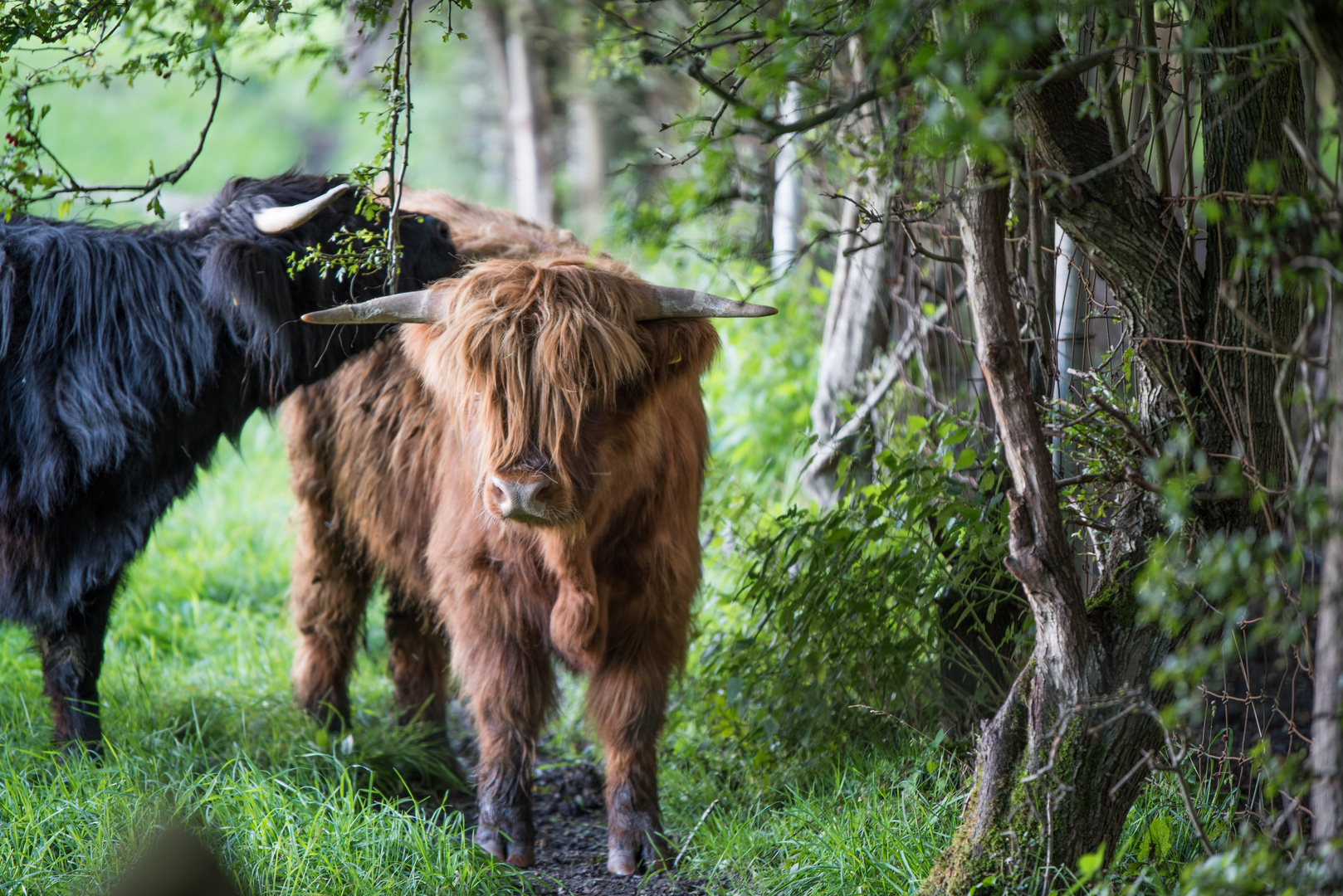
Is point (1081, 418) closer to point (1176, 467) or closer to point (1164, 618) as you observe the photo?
point (1176, 467)

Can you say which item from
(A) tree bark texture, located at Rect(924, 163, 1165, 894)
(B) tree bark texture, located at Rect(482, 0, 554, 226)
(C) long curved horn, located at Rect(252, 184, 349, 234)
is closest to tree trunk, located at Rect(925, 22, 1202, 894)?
(A) tree bark texture, located at Rect(924, 163, 1165, 894)

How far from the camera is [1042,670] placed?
94.0 inches

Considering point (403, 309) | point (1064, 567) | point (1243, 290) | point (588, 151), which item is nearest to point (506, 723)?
point (403, 309)

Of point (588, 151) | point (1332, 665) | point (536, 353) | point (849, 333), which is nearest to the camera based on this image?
point (1332, 665)

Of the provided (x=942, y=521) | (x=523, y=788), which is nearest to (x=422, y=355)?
(x=523, y=788)

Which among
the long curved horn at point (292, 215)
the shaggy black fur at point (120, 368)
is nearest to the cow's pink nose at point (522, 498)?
the shaggy black fur at point (120, 368)

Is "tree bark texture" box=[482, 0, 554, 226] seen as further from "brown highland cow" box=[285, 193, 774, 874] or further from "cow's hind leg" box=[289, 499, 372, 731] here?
"brown highland cow" box=[285, 193, 774, 874]

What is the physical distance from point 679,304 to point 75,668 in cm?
241

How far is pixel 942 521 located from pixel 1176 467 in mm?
790

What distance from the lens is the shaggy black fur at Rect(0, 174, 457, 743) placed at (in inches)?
132

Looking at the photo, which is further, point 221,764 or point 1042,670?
point 221,764

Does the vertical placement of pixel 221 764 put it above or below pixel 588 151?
below

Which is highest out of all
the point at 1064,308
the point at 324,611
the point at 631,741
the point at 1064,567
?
the point at 1064,308

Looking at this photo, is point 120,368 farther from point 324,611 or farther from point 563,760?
point 563,760
